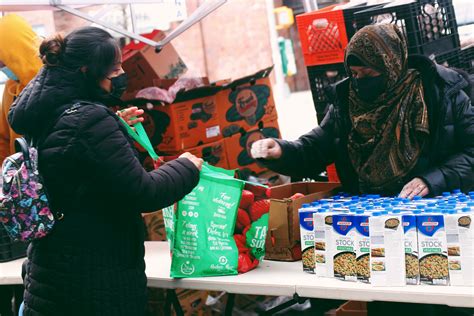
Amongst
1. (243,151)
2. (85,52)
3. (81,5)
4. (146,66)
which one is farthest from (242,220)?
(146,66)

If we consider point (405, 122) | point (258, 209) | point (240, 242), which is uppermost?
point (405, 122)

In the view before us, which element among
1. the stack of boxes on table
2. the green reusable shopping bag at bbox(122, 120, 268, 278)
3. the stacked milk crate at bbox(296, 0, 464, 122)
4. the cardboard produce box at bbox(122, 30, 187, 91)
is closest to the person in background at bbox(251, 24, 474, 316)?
the stacked milk crate at bbox(296, 0, 464, 122)

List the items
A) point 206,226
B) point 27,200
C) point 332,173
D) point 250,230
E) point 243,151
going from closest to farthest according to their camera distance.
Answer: point 27,200
point 206,226
point 250,230
point 332,173
point 243,151

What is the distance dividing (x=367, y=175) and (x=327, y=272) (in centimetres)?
65

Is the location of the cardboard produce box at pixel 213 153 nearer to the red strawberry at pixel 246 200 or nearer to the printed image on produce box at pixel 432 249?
the red strawberry at pixel 246 200

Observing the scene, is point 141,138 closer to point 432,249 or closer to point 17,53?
point 432,249

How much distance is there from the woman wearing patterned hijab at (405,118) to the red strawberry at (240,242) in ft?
2.11

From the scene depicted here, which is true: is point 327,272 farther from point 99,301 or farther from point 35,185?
point 35,185

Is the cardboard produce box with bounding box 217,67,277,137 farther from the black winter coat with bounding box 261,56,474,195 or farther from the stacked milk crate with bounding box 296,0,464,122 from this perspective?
the black winter coat with bounding box 261,56,474,195

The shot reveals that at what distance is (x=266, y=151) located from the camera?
349 cm

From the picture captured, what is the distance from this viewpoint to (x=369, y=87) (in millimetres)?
3254

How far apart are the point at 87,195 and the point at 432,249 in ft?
4.16

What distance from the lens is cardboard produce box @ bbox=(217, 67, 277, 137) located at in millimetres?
5238

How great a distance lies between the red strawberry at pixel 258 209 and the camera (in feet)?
10.5
